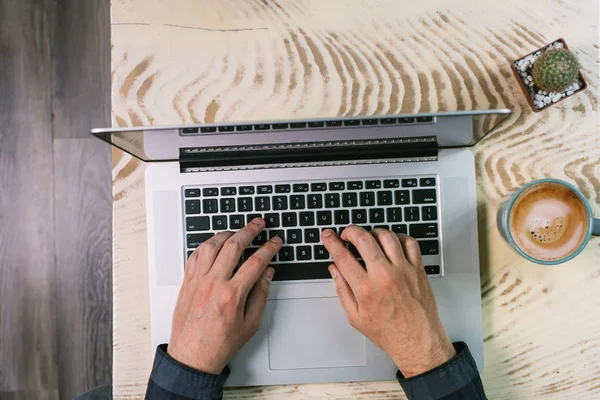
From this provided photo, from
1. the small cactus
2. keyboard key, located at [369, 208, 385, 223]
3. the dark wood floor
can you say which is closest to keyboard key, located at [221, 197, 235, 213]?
keyboard key, located at [369, 208, 385, 223]

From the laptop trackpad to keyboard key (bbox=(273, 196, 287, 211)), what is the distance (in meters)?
0.14

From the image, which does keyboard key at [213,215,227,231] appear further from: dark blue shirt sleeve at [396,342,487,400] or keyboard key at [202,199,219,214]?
dark blue shirt sleeve at [396,342,487,400]

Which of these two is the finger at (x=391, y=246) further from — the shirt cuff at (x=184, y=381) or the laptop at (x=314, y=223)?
the shirt cuff at (x=184, y=381)

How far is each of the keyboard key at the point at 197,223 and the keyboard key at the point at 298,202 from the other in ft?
0.42

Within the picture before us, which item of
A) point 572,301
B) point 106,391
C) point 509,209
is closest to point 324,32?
point 509,209

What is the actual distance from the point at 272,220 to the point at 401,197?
19 centimetres

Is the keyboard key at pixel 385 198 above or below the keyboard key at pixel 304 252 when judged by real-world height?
above

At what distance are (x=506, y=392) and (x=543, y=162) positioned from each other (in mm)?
355

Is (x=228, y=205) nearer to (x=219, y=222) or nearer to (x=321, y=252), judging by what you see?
(x=219, y=222)

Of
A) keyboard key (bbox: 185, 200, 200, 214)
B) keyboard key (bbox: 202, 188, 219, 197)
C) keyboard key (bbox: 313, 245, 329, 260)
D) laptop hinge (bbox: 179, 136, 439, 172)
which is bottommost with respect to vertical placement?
keyboard key (bbox: 313, 245, 329, 260)

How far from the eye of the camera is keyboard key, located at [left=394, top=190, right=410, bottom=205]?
63 cm

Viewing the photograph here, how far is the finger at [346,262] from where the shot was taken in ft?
1.98

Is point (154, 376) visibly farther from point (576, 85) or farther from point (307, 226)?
point (576, 85)

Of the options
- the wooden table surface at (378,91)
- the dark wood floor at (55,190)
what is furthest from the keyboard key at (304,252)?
the dark wood floor at (55,190)
